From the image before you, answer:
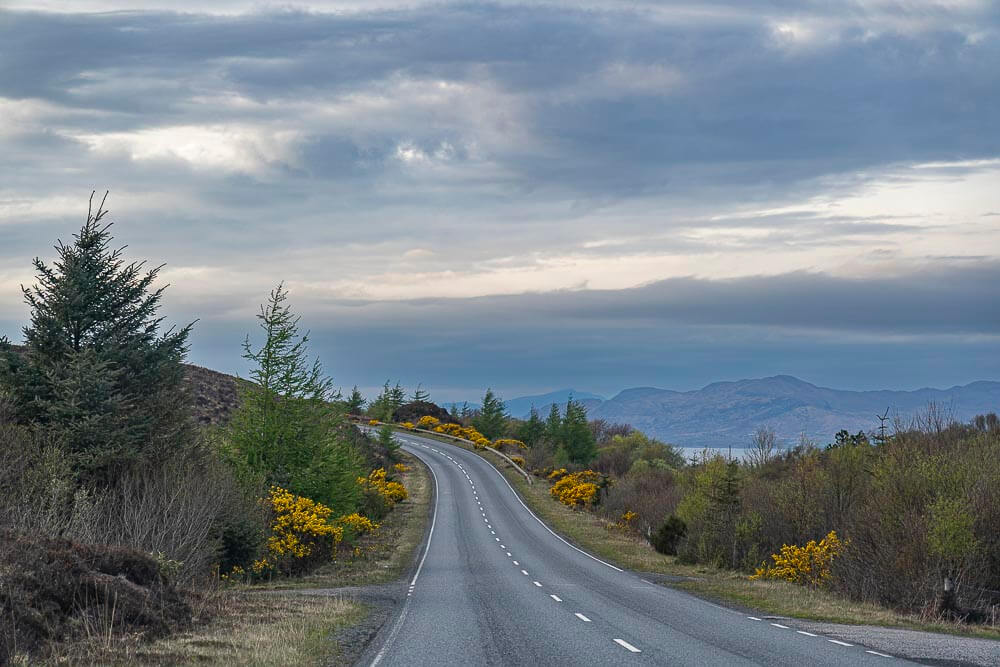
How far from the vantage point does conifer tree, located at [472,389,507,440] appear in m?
137

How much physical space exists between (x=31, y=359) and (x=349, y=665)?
589 inches

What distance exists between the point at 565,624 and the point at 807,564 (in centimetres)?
1643

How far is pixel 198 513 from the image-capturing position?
78.9ft

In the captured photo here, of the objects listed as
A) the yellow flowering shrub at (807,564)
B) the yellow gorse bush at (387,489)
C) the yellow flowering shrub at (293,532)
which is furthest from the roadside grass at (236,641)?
the yellow gorse bush at (387,489)

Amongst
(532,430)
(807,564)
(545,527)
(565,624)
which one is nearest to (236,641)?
(565,624)

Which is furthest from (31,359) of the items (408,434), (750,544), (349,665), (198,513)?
(408,434)

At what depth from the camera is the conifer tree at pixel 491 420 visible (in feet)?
451

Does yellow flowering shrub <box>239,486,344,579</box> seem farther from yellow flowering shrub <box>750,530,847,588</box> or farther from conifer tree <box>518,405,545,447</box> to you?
conifer tree <box>518,405,545,447</box>

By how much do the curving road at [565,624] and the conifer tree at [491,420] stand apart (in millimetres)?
95018

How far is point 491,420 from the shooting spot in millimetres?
139125

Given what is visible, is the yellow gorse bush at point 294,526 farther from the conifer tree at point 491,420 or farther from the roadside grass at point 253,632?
the conifer tree at point 491,420

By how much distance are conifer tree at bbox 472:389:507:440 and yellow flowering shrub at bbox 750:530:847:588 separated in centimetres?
10380

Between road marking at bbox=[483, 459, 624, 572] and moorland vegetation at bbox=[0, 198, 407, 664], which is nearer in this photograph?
moorland vegetation at bbox=[0, 198, 407, 664]

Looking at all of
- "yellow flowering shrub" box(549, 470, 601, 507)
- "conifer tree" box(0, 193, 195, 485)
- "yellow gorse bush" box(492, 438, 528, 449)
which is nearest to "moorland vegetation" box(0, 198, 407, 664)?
"conifer tree" box(0, 193, 195, 485)
